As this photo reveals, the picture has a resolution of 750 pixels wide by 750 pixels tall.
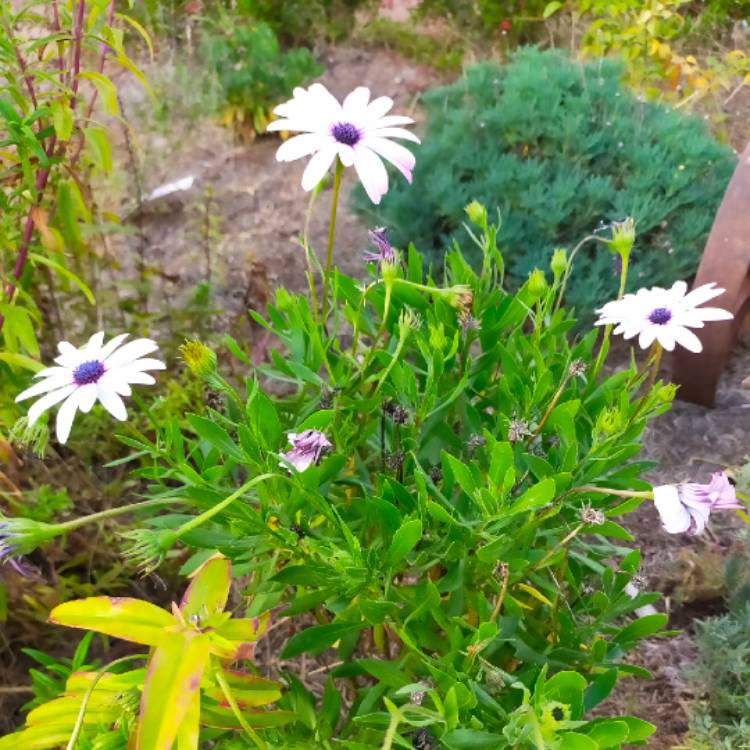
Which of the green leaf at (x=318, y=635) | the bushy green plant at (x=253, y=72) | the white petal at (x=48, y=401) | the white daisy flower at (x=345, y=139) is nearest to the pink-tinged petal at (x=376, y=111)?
the white daisy flower at (x=345, y=139)

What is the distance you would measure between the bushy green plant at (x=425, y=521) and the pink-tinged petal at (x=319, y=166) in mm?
125

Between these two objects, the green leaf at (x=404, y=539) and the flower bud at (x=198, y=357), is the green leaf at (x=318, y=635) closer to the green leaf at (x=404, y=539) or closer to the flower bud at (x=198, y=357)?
the green leaf at (x=404, y=539)

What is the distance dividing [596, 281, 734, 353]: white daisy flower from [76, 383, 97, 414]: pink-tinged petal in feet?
1.76

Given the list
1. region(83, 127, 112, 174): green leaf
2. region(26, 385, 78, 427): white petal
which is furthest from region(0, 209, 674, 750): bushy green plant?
region(83, 127, 112, 174): green leaf

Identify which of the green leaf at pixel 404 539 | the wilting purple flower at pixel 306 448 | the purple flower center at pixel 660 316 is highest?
the purple flower center at pixel 660 316

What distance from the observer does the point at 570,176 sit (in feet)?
7.14

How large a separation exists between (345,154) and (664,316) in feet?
1.29

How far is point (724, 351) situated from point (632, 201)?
0.48m

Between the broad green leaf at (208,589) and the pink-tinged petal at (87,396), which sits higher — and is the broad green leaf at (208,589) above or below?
below

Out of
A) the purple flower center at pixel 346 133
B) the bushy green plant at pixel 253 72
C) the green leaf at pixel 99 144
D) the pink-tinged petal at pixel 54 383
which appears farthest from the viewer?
the bushy green plant at pixel 253 72

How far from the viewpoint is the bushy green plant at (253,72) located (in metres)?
3.19

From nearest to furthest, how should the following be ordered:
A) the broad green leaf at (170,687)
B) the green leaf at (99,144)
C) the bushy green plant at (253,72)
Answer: the broad green leaf at (170,687) → the green leaf at (99,144) → the bushy green plant at (253,72)

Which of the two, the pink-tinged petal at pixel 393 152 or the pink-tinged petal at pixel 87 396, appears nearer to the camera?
the pink-tinged petal at pixel 87 396

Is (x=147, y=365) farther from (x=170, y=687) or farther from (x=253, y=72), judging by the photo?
(x=253, y=72)
